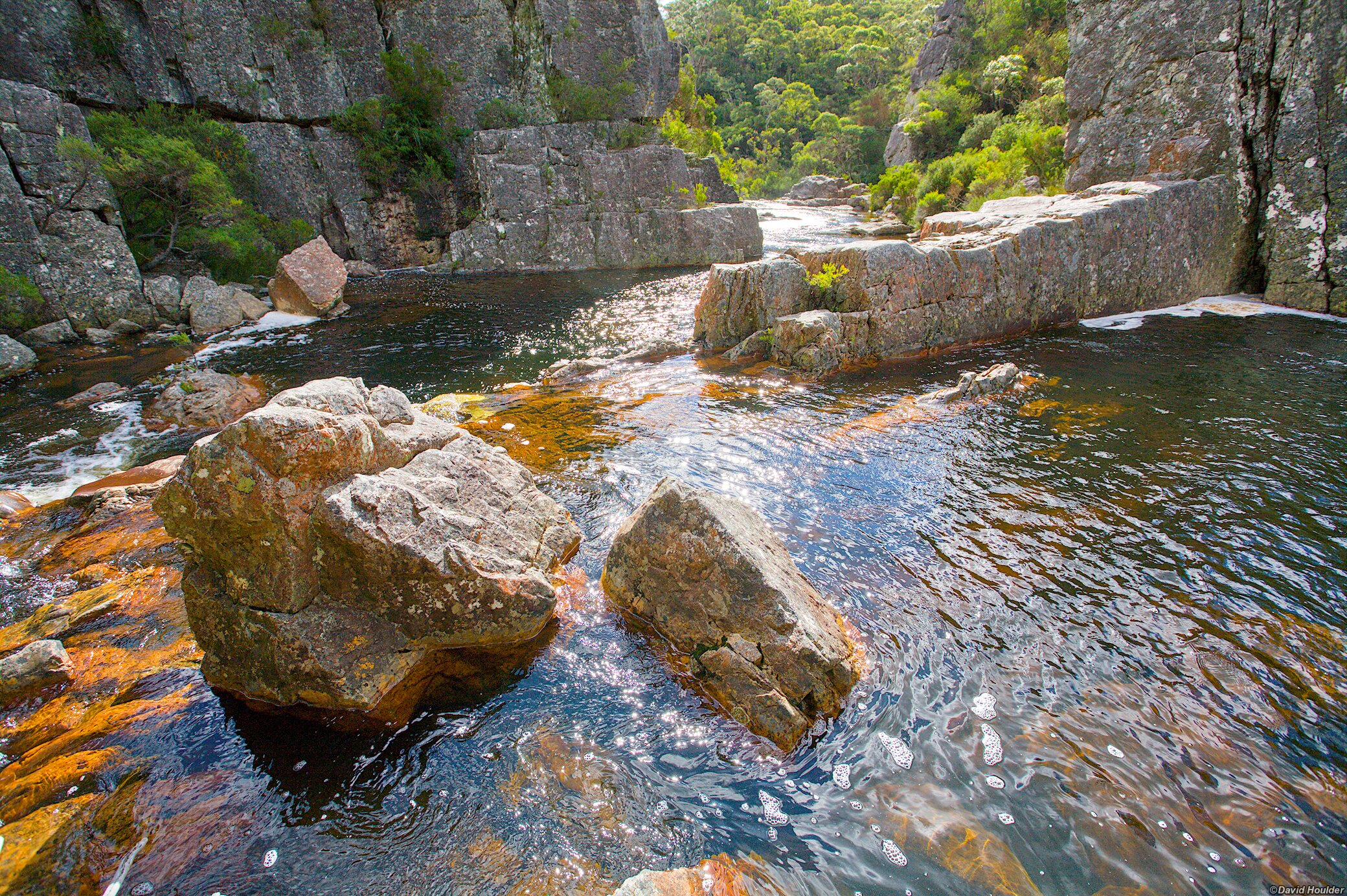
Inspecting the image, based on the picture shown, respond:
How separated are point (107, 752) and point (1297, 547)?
897 centimetres

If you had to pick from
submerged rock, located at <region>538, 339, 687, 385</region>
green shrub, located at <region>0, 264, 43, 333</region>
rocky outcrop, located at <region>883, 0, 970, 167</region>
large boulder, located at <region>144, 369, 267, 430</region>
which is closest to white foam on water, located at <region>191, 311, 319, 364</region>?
large boulder, located at <region>144, 369, 267, 430</region>

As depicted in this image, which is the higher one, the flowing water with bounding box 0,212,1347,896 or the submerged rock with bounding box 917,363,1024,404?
the submerged rock with bounding box 917,363,1024,404

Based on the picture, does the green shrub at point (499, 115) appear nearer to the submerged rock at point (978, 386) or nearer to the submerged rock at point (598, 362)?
the submerged rock at point (598, 362)

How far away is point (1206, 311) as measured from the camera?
11.8m

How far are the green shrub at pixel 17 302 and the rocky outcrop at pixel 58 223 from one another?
0.24m

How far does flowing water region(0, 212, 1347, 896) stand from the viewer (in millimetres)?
2916

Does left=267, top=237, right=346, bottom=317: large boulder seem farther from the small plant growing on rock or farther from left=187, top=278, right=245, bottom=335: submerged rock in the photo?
the small plant growing on rock

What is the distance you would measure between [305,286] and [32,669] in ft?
49.1

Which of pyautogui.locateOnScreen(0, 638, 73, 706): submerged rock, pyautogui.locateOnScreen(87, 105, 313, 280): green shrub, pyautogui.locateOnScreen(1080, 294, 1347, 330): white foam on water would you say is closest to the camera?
pyautogui.locateOnScreen(0, 638, 73, 706): submerged rock

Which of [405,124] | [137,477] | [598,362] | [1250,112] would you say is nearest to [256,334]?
[137,477]

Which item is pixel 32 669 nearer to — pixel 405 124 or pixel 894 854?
pixel 894 854

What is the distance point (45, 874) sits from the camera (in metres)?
2.73

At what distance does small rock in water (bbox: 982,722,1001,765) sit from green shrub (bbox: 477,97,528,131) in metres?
29.5

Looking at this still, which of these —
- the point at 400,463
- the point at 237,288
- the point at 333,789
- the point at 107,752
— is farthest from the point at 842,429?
the point at 237,288
